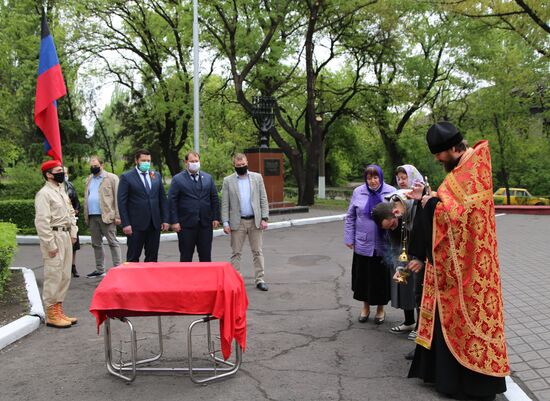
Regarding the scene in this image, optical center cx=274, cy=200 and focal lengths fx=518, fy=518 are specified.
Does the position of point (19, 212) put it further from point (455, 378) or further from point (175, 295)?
point (455, 378)

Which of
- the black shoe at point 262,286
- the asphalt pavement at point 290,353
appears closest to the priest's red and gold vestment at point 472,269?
the asphalt pavement at point 290,353

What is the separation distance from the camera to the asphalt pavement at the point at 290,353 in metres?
4.23

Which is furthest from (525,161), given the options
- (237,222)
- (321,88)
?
(237,222)

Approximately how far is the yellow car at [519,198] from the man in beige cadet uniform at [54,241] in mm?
29832

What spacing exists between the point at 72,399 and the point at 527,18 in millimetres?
14702

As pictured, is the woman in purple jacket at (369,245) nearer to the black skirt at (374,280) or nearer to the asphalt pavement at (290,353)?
the black skirt at (374,280)

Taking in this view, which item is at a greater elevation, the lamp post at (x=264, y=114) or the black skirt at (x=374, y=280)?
the lamp post at (x=264, y=114)

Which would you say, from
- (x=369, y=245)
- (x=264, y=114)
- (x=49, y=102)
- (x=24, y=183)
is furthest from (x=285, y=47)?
(x=369, y=245)

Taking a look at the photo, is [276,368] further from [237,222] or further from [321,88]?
[321,88]

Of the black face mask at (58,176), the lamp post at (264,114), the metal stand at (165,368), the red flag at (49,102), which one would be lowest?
the metal stand at (165,368)

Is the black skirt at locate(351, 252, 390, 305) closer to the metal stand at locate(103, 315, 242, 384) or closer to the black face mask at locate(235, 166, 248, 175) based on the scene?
the metal stand at locate(103, 315, 242, 384)

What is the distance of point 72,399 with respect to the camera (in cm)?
409

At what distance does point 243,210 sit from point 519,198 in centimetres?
2926

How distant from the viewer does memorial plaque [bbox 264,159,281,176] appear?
18.5 meters
